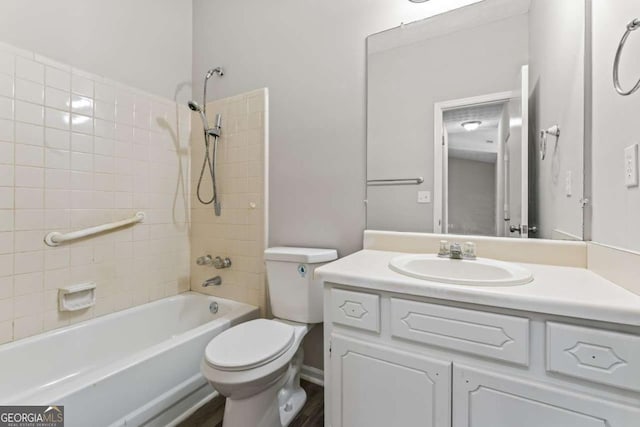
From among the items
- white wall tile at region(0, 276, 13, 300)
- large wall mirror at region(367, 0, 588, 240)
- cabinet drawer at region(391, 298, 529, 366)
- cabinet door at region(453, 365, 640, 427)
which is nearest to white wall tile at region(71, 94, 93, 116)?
white wall tile at region(0, 276, 13, 300)

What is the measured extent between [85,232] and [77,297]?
0.36 m

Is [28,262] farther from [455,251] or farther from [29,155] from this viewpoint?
[455,251]

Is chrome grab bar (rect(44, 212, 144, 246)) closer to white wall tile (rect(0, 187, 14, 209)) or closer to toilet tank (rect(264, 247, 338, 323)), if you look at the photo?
white wall tile (rect(0, 187, 14, 209))

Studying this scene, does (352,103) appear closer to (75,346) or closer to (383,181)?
(383,181)

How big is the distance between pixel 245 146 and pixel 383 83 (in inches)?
38.5

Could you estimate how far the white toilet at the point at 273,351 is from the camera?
114cm

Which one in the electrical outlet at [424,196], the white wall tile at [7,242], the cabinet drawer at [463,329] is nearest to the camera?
the cabinet drawer at [463,329]

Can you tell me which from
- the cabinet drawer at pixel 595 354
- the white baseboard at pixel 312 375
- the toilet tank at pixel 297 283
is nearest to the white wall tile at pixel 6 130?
the toilet tank at pixel 297 283

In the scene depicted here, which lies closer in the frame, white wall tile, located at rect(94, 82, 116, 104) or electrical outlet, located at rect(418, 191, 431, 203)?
electrical outlet, located at rect(418, 191, 431, 203)

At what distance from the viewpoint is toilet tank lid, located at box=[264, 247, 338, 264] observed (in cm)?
154

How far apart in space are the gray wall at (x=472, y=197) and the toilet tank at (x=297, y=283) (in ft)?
2.21

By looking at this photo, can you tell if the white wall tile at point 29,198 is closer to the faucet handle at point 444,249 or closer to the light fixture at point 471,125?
the faucet handle at point 444,249

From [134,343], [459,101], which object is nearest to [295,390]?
[134,343]

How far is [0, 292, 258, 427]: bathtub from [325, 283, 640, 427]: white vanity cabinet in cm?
77
